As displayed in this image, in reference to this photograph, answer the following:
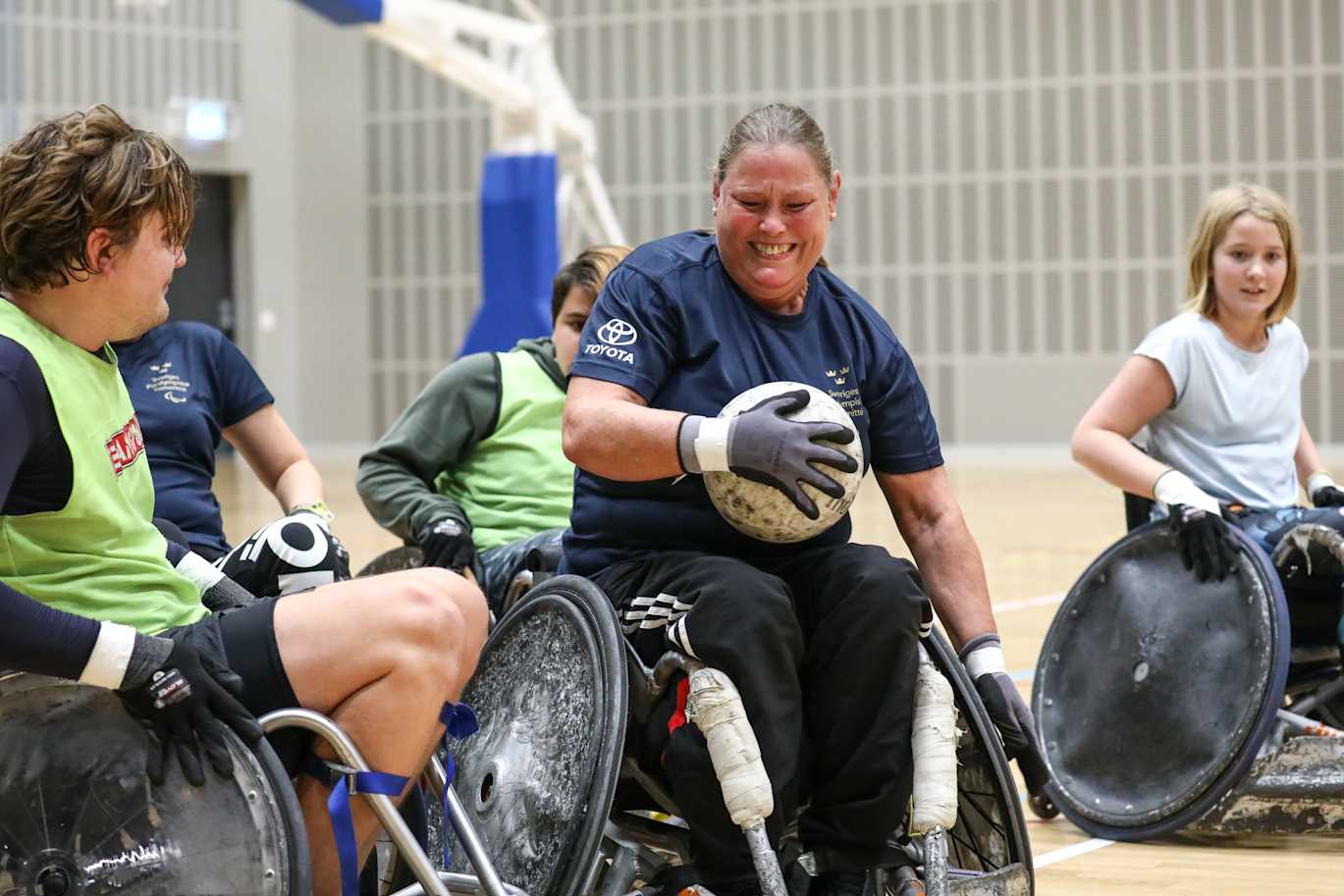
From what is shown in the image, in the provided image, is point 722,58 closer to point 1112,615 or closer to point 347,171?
point 347,171

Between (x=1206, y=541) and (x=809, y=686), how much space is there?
1451 millimetres

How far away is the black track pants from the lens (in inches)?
95.8

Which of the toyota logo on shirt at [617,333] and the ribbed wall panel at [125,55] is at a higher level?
the ribbed wall panel at [125,55]

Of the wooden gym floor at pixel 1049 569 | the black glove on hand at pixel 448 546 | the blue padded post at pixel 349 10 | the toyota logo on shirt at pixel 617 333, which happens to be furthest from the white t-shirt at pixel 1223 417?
the blue padded post at pixel 349 10

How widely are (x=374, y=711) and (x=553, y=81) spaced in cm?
1236

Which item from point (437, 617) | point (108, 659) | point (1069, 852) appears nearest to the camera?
point (108, 659)

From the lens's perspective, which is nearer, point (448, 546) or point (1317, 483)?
point (448, 546)

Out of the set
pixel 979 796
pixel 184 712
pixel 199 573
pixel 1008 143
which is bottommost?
pixel 979 796

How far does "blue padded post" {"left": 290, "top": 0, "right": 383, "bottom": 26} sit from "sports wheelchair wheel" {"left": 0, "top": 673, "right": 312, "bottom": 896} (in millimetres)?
10098

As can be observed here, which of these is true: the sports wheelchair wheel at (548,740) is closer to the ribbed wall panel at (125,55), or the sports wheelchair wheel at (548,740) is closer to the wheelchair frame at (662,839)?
the wheelchair frame at (662,839)

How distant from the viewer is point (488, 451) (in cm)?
418

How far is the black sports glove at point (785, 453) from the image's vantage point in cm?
243

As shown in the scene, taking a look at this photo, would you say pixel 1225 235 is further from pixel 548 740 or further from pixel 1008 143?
pixel 1008 143

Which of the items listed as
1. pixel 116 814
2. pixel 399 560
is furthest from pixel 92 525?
pixel 399 560
